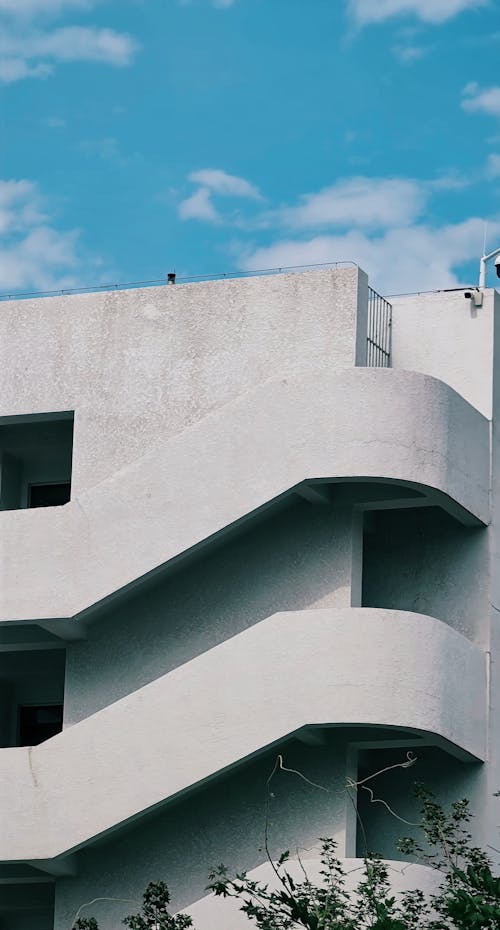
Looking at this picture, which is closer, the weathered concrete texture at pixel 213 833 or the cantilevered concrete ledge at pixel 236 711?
the cantilevered concrete ledge at pixel 236 711

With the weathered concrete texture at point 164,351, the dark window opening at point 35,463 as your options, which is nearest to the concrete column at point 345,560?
the weathered concrete texture at point 164,351

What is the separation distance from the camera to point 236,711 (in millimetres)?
24344

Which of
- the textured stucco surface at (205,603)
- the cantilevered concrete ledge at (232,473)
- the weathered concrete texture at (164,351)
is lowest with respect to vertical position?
the textured stucco surface at (205,603)

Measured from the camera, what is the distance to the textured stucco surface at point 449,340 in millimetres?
27391

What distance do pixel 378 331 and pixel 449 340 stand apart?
1.08 metres

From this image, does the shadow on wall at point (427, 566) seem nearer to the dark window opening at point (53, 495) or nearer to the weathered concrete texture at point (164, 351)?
the weathered concrete texture at point (164, 351)

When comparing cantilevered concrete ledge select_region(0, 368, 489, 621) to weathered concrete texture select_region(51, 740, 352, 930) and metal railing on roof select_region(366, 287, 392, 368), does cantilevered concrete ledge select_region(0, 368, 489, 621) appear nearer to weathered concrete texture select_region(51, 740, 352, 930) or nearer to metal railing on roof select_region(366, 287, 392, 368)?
metal railing on roof select_region(366, 287, 392, 368)

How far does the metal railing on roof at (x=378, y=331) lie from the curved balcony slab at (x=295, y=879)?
7401 mm

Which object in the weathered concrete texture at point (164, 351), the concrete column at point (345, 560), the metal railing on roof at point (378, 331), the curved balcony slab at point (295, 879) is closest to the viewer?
the curved balcony slab at point (295, 879)

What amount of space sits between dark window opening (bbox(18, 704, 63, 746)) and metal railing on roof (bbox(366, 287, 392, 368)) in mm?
7351

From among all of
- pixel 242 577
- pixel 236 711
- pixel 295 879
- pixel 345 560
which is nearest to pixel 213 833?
pixel 295 879

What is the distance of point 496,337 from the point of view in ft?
90.1

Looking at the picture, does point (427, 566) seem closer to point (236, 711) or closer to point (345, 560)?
point (345, 560)

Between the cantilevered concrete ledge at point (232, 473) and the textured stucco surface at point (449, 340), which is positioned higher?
the textured stucco surface at point (449, 340)
